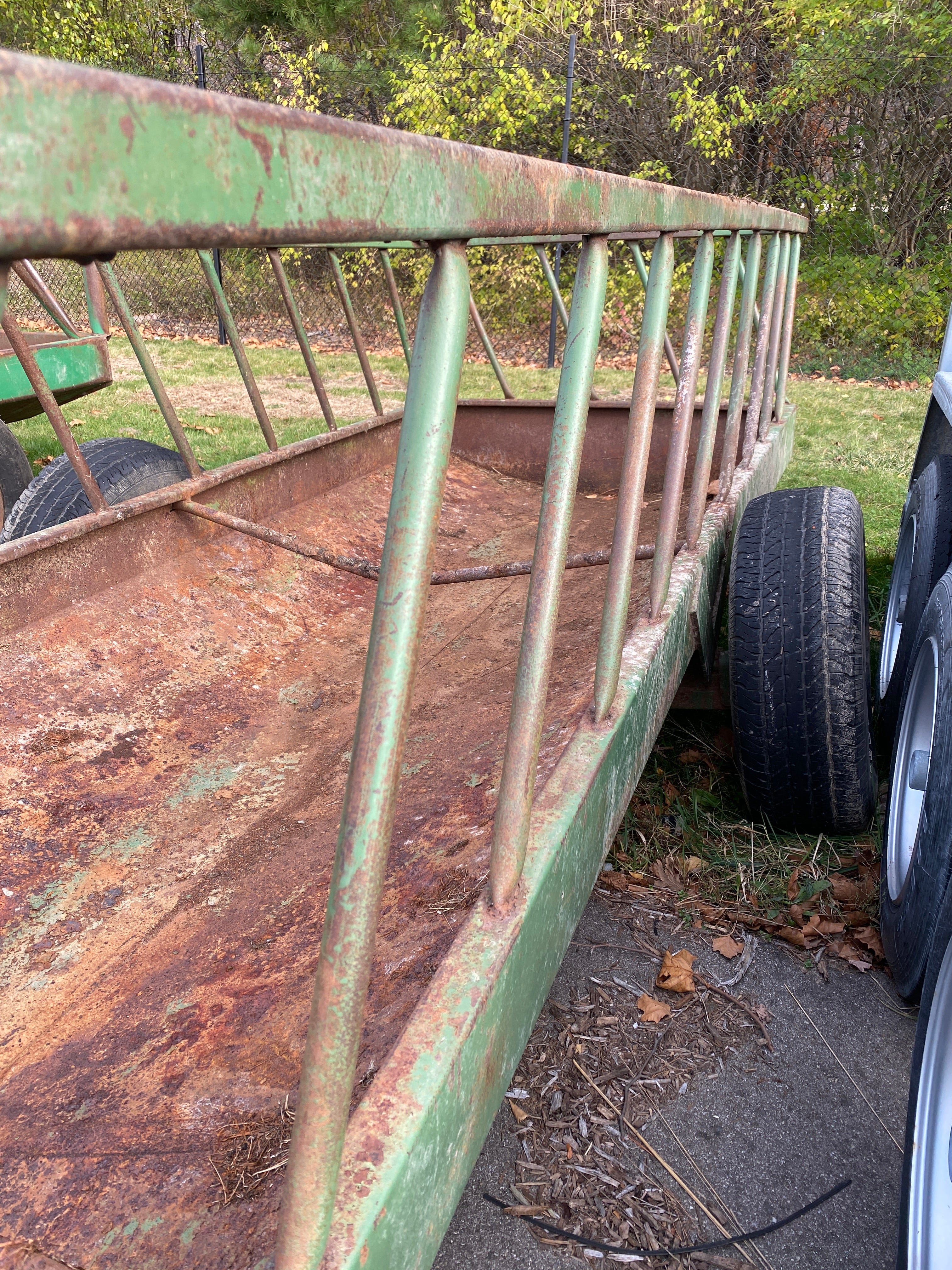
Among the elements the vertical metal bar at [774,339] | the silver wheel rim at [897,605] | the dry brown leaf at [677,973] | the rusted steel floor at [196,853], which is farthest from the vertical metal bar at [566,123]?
the dry brown leaf at [677,973]

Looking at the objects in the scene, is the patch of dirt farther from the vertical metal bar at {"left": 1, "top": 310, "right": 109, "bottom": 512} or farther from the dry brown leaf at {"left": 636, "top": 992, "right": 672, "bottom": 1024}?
the dry brown leaf at {"left": 636, "top": 992, "right": 672, "bottom": 1024}

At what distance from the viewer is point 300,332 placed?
362 cm

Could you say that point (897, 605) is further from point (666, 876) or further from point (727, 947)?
point (727, 947)

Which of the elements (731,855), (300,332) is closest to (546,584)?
(731,855)

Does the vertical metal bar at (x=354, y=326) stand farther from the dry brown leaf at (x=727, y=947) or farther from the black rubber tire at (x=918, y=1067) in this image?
the black rubber tire at (x=918, y=1067)

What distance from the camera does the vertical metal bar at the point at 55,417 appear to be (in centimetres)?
239

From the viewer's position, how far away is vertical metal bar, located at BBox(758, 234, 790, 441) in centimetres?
313

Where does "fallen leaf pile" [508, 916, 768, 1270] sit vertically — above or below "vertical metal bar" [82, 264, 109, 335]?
below

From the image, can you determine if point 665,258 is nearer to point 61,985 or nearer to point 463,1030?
point 463,1030

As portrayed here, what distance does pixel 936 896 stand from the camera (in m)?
1.42

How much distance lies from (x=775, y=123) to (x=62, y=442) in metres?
9.73

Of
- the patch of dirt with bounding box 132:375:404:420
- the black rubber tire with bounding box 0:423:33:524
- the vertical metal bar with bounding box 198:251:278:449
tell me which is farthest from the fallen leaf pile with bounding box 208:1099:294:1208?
the patch of dirt with bounding box 132:375:404:420

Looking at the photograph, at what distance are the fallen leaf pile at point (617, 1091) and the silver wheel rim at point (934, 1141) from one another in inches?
15.6

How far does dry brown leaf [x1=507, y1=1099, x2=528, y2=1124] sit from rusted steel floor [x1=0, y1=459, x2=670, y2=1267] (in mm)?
576
